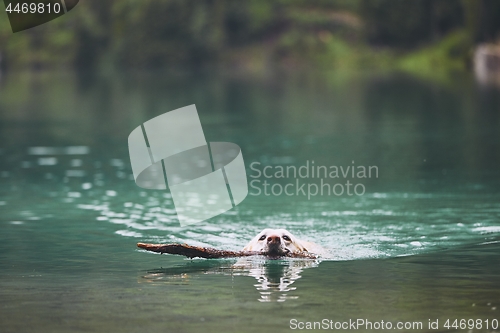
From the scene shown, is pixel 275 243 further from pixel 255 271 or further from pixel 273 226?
pixel 273 226

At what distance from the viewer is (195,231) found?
1614cm

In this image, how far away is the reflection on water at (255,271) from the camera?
11016mm

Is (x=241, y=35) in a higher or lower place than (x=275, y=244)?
higher

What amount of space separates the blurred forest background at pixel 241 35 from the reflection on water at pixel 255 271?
80594mm

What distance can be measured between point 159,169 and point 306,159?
3958 millimetres

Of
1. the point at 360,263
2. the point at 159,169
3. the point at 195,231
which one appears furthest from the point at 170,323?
the point at 159,169

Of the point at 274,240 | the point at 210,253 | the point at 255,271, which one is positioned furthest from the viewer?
the point at 210,253

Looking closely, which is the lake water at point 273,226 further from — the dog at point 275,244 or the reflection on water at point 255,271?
the dog at point 275,244

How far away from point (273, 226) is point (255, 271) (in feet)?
15.1

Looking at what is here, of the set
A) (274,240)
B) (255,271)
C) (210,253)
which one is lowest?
(255,271)

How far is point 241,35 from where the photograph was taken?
12025 cm

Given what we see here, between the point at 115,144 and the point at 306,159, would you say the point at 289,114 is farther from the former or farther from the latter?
the point at 306,159

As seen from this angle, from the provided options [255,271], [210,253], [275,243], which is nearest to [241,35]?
[210,253]

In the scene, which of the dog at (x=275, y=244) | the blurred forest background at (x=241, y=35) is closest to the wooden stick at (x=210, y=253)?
the dog at (x=275, y=244)
